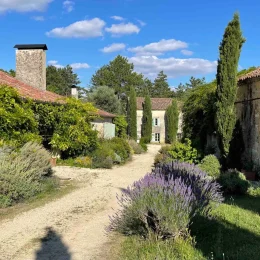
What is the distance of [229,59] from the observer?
13070 millimetres

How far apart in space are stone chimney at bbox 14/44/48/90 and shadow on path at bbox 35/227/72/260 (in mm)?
15870

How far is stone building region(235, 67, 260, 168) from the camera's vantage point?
12.9 m

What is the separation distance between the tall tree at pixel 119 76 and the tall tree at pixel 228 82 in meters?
43.8

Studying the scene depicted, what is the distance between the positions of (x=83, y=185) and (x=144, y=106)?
31616mm

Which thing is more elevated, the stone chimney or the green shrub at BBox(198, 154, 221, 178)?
the stone chimney

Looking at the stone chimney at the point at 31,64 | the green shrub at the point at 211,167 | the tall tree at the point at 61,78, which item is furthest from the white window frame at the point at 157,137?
the green shrub at the point at 211,167

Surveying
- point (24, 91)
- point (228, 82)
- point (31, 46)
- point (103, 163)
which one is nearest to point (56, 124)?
point (24, 91)

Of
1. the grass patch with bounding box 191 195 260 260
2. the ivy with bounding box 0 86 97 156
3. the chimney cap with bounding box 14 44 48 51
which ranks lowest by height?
the grass patch with bounding box 191 195 260 260

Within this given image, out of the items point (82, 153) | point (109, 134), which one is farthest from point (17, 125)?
point (109, 134)

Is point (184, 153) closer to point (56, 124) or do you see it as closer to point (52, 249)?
point (56, 124)

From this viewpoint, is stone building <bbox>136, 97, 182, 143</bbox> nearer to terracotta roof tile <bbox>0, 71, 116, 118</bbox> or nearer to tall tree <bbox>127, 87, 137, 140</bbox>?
tall tree <bbox>127, 87, 137, 140</bbox>

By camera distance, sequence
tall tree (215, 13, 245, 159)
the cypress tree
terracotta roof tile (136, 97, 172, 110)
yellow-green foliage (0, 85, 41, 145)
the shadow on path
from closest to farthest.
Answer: the shadow on path < yellow-green foliage (0, 85, 41, 145) < tall tree (215, 13, 245, 159) < the cypress tree < terracotta roof tile (136, 97, 172, 110)

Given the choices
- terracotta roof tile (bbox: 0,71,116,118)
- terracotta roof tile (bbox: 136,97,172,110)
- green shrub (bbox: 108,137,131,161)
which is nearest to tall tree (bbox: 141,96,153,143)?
terracotta roof tile (bbox: 136,97,172,110)

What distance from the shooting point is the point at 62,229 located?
6.08 meters
